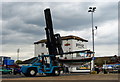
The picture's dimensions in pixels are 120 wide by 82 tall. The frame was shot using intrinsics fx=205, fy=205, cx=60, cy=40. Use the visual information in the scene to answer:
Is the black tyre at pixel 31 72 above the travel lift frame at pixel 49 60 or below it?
below

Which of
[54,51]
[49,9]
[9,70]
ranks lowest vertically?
[9,70]

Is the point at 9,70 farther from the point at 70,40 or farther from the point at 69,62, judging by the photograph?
the point at 70,40

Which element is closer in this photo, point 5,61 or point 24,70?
point 24,70

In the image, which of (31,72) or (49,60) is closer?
(31,72)

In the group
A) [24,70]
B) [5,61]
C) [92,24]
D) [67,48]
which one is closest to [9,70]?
[5,61]

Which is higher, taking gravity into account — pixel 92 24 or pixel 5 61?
pixel 92 24

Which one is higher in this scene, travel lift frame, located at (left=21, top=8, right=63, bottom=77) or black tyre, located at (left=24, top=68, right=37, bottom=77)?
travel lift frame, located at (left=21, top=8, right=63, bottom=77)

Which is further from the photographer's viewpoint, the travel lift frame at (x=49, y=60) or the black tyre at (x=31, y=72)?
the travel lift frame at (x=49, y=60)

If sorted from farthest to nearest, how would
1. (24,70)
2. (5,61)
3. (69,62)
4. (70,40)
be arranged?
(70,40) < (69,62) < (5,61) < (24,70)

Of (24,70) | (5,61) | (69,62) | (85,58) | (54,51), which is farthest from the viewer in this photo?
(69,62)

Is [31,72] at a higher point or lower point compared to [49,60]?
lower

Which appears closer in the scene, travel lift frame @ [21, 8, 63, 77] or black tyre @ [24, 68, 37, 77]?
black tyre @ [24, 68, 37, 77]

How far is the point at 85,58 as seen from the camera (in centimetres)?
3553

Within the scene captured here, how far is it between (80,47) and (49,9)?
40.8 m
